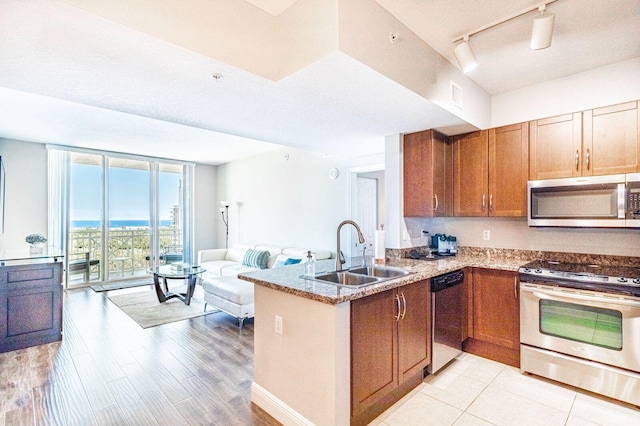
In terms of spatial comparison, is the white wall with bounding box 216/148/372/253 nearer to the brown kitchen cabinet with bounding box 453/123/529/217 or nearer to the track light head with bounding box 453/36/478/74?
the brown kitchen cabinet with bounding box 453/123/529/217

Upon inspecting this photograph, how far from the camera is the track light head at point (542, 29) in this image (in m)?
1.91

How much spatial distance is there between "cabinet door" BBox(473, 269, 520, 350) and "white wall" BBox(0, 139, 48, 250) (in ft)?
23.8

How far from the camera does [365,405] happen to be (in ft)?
6.57

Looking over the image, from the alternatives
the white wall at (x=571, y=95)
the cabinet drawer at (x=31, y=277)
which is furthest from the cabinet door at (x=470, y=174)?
the cabinet drawer at (x=31, y=277)

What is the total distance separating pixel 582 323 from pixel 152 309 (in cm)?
516

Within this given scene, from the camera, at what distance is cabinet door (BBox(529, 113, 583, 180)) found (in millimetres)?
2783

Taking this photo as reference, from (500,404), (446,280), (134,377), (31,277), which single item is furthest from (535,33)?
(31,277)

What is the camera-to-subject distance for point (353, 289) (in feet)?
6.42

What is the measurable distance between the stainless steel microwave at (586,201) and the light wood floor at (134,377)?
2884 millimetres

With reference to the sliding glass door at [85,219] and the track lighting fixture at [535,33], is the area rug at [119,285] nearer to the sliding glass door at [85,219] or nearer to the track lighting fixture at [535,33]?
the sliding glass door at [85,219]

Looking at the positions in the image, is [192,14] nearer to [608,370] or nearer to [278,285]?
[278,285]

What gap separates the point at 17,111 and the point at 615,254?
6850 millimetres

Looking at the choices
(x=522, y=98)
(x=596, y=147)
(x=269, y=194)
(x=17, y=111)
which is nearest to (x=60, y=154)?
(x=17, y=111)

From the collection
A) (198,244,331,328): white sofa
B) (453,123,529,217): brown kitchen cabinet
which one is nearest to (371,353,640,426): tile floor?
(453,123,529,217): brown kitchen cabinet
